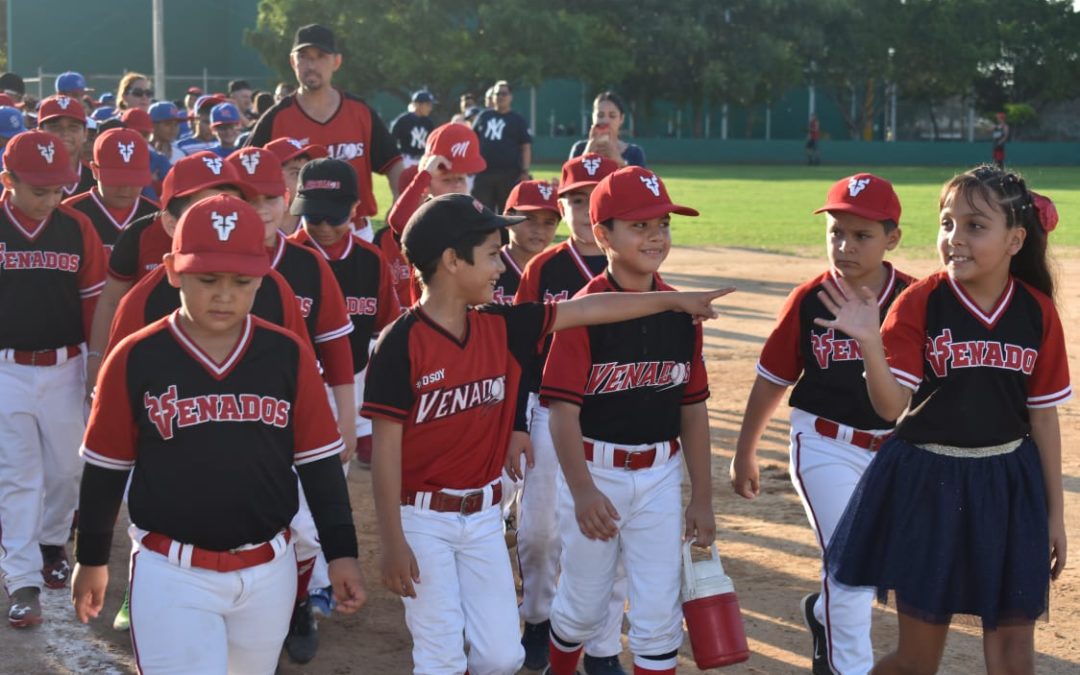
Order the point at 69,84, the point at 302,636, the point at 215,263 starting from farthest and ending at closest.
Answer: the point at 69,84 < the point at 302,636 < the point at 215,263

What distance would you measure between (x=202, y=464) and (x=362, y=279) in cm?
294

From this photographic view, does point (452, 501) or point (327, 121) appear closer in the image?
point (452, 501)

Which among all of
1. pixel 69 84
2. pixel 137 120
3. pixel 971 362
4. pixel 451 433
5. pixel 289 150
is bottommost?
pixel 451 433

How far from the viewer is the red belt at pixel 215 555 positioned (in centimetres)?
383

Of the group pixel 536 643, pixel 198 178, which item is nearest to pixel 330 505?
pixel 198 178

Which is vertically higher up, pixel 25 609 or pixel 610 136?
pixel 610 136

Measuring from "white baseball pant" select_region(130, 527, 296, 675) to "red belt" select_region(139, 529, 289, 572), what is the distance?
2cm

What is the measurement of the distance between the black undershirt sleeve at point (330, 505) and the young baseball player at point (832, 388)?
6.00 feet

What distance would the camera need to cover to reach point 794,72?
55.1 metres

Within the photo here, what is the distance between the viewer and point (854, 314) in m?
4.27

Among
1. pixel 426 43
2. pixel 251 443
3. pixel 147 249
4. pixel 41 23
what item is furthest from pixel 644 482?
pixel 41 23

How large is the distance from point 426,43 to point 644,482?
4789 cm

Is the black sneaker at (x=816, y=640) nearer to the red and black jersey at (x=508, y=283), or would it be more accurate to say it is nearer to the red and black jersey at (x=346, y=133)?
the red and black jersey at (x=508, y=283)

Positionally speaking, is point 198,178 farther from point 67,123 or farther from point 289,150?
point 67,123
